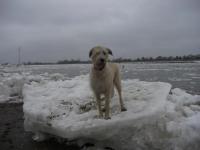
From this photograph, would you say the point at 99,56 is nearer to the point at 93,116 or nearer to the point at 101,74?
the point at 101,74

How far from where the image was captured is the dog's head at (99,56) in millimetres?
6441

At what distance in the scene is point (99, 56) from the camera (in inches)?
253

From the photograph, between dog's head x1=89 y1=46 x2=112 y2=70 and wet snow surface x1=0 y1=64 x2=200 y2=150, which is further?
dog's head x1=89 y1=46 x2=112 y2=70

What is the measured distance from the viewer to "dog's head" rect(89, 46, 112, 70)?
6.44 metres

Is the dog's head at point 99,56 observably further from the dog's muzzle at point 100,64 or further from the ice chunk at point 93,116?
the ice chunk at point 93,116

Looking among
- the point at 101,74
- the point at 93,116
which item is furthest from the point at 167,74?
the point at 101,74

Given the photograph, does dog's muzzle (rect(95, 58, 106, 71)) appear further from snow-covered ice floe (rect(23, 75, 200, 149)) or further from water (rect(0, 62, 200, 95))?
→ water (rect(0, 62, 200, 95))

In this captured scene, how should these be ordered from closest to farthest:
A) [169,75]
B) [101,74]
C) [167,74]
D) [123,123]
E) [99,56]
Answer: [123,123] < [99,56] < [101,74] < [169,75] < [167,74]

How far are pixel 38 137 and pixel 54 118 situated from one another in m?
0.87

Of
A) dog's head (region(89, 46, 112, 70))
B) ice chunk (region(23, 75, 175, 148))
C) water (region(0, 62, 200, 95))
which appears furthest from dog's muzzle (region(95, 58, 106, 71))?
water (region(0, 62, 200, 95))

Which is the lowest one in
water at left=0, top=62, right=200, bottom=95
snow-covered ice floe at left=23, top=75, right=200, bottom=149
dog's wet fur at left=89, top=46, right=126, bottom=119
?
Answer: water at left=0, top=62, right=200, bottom=95

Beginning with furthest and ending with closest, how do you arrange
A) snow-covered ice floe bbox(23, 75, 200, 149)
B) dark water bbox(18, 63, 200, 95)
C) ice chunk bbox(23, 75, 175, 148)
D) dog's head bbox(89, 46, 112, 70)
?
dark water bbox(18, 63, 200, 95) → dog's head bbox(89, 46, 112, 70) → ice chunk bbox(23, 75, 175, 148) → snow-covered ice floe bbox(23, 75, 200, 149)

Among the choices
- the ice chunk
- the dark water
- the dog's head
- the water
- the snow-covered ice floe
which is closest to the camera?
the snow-covered ice floe

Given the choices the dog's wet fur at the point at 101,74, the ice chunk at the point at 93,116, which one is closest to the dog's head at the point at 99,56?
the dog's wet fur at the point at 101,74
